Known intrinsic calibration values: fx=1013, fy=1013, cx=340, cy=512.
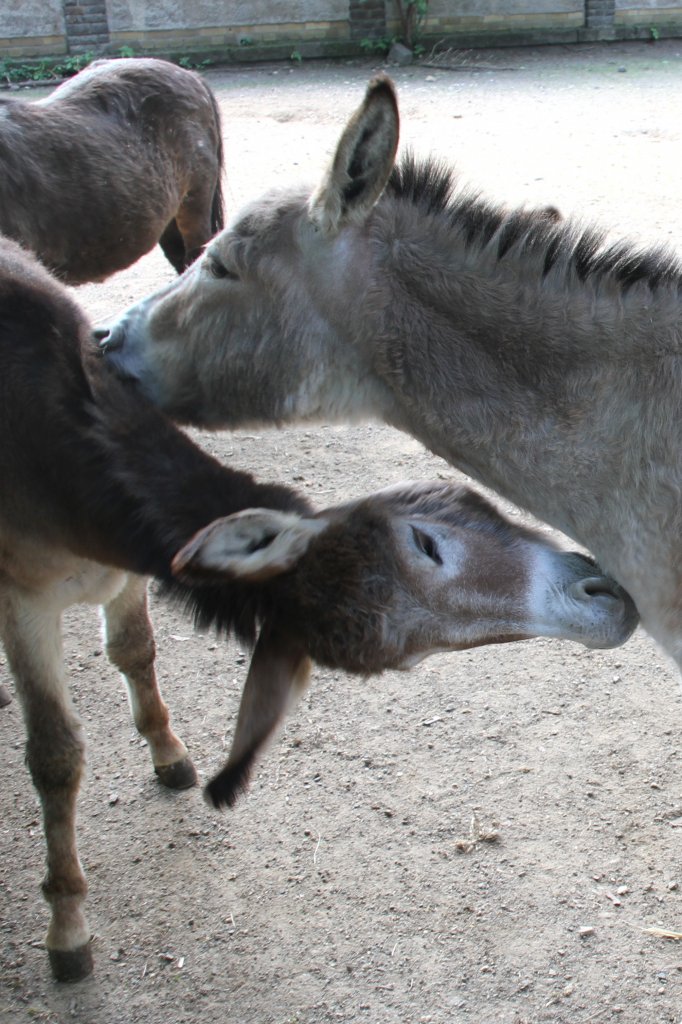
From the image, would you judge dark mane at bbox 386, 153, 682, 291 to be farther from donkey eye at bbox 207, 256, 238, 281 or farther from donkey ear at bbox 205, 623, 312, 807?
donkey ear at bbox 205, 623, 312, 807

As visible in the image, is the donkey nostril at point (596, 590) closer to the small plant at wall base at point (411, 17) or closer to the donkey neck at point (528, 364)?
the donkey neck at point (528, 364)

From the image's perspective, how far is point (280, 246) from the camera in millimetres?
3129

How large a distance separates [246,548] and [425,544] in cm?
49

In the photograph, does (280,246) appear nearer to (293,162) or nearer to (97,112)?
(97,112)

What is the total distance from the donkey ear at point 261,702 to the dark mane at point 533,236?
4.30 ft

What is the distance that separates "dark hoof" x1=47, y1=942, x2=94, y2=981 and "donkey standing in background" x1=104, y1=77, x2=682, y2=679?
2.00m

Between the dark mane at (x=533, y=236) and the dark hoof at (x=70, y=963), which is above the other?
the dark mane at (x=533, y=236)

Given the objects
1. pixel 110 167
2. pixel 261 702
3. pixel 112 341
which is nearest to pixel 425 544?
pixel 261 702

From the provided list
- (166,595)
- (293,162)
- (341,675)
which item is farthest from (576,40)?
(166,595)

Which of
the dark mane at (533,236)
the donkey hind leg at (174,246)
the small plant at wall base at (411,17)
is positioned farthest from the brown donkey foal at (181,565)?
the small plant at wall base at (411,17)

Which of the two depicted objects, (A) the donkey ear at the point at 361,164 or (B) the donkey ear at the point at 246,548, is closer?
(B) the donkey ear at the point at 246,548

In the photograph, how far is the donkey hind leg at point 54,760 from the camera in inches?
132

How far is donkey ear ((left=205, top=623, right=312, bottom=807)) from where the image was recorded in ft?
8.16

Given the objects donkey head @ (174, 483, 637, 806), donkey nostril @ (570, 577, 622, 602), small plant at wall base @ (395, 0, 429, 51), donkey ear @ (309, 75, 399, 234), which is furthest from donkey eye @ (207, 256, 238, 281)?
small plant at wall base @ (395, 0, 429, 51)
